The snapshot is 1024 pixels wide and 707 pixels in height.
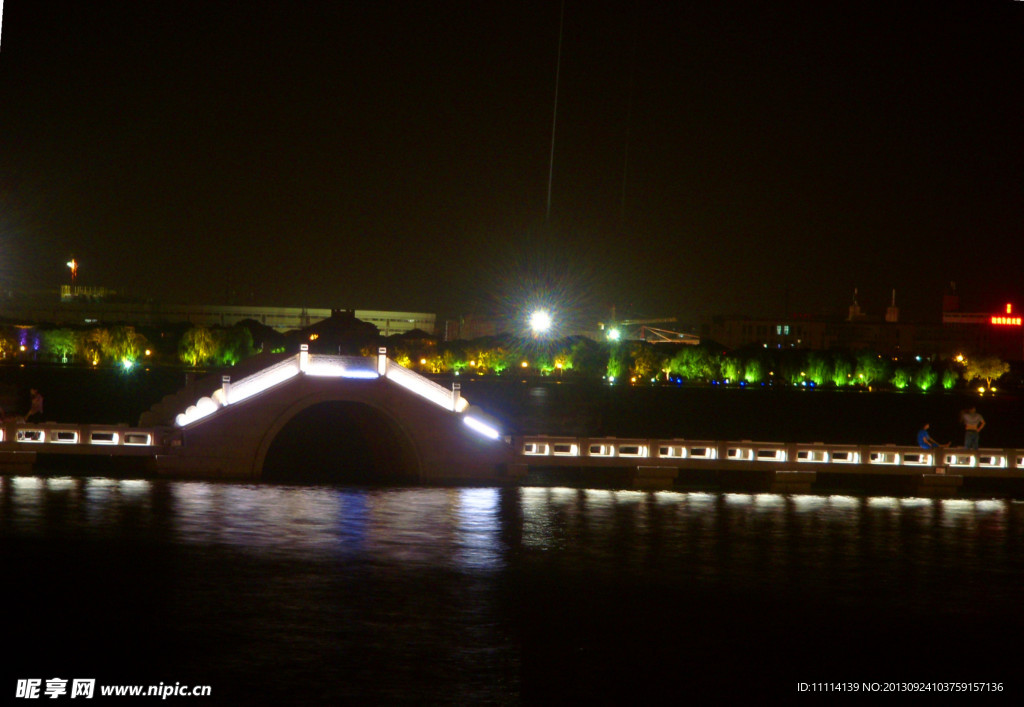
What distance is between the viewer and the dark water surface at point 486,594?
14.0 meters

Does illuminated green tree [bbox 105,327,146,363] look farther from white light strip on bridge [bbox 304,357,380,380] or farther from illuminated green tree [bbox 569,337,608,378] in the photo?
white light strip on bridge [bbox 304,357,380,380]

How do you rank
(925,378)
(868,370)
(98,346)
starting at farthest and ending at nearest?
(868,370)
(925,378)
(98,346)

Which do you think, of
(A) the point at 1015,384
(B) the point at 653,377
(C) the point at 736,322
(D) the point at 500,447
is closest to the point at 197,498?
(D) the point at 500,447

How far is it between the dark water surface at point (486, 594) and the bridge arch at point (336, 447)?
3.05 metres

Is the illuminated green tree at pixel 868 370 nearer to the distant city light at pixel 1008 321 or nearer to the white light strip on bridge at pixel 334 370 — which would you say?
the distant city light at pixel 1008 321

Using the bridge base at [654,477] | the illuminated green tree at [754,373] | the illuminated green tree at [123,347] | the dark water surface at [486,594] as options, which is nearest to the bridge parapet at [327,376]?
the dark water surface at [486,594]

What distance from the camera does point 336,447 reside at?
4784 cm

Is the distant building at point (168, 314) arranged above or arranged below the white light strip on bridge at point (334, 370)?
above

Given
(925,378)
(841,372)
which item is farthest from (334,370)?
(925,378)

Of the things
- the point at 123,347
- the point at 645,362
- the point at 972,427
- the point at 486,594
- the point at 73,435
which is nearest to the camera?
the point at 486,594

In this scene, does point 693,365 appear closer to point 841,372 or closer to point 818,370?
point 818,370

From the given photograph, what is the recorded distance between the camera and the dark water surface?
14.0m

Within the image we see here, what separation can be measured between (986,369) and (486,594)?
119m

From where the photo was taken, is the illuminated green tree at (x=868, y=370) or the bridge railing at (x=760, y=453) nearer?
the bridge railing at (x=760, y=453)
